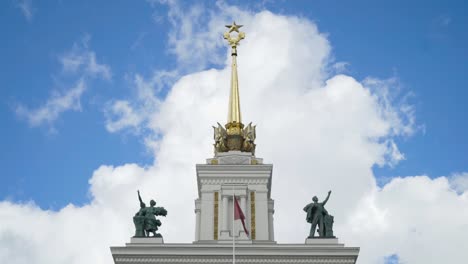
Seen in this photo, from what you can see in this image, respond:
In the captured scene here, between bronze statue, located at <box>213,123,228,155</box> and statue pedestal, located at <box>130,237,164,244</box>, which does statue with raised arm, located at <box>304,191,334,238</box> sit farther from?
statue pedestal, located at <box>130,237,164,244</box>

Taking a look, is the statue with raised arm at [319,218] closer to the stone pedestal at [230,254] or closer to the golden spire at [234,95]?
the stone pedestal at [230,254]

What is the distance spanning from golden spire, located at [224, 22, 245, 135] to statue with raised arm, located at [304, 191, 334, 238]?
580cm

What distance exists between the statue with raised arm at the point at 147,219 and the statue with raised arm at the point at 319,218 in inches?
223

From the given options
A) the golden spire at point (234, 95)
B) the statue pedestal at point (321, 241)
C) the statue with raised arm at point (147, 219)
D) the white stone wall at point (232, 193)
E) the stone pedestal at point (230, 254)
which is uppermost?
the golden spire at point (234, 95)

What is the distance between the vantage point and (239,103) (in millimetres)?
36562

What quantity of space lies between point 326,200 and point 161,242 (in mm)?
6508

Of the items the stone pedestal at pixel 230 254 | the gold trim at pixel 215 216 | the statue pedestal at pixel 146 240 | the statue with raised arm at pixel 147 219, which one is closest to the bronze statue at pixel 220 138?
the gold trim at pixel 215 216

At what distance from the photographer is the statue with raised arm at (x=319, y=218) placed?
97.6 ft

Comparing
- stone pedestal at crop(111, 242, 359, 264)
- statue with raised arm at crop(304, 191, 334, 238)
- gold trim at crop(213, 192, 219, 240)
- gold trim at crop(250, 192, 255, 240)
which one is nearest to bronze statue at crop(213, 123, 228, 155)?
gold trim at crop(213, 192, 219, 240)

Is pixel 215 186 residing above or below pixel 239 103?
below

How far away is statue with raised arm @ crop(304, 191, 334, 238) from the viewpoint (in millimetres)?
29734

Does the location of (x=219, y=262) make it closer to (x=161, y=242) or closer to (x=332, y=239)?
(x=161, y=242)

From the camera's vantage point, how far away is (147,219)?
30.1 meters

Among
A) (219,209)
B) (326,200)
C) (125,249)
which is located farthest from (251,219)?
(125,249)
